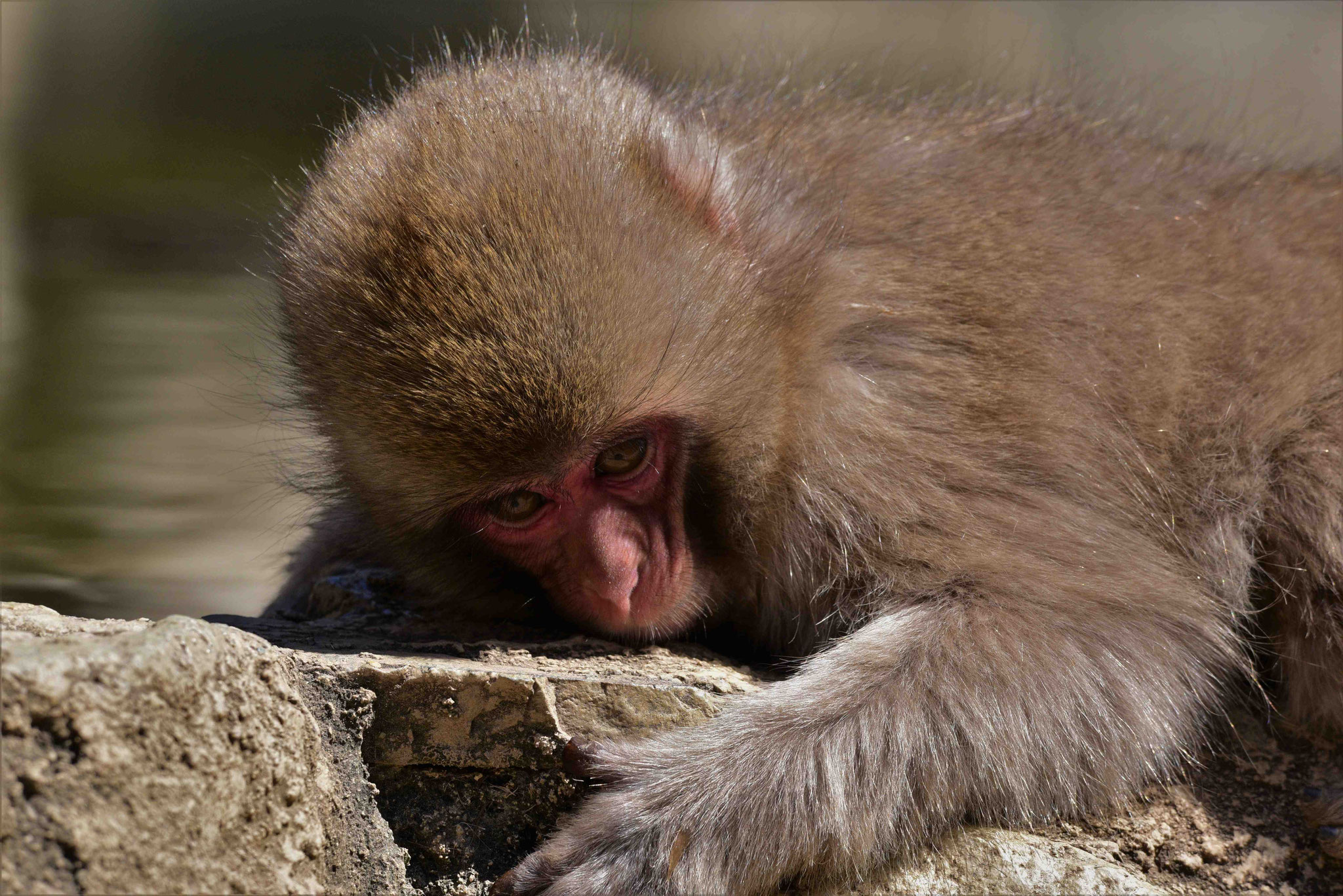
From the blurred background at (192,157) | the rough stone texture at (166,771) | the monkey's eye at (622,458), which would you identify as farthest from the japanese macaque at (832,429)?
the blurred background at (192,157)

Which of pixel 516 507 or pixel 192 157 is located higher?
→ pixel 192 157

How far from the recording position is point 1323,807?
2.92 m

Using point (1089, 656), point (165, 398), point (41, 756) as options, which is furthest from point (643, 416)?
point (165, 398)

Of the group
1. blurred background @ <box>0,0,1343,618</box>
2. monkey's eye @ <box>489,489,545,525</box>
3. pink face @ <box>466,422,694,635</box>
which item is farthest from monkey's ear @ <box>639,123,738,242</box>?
blurred background @ <box>0,0,1343,618</box>

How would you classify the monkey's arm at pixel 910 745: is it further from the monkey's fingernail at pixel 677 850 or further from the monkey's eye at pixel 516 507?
the monkey's eye at pixel 516 507

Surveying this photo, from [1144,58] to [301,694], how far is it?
9932 mm

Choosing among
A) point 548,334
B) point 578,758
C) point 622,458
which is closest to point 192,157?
point 622,458

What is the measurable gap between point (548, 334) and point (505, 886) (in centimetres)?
113

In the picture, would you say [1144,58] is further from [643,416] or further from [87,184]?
[87,184]

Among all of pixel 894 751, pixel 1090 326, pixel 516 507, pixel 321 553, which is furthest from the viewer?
pixel 321 553

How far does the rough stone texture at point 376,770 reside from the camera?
1788 mm

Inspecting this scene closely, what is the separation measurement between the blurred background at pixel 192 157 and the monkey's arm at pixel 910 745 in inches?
162

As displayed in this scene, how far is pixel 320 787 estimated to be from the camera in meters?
2.32

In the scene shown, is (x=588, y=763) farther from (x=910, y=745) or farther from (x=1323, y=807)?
(x=1323, y=807)
